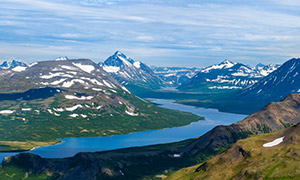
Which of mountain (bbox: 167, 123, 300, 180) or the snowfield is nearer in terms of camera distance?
mountain (bbox: 167, 123, 300, 180)

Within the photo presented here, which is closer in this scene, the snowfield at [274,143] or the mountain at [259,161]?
the mountain at [259,161]

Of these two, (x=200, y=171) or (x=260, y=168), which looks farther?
(x=200, y=171)

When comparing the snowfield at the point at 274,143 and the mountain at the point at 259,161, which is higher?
the snowfield at the point at 274,143

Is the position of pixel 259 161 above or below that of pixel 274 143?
below

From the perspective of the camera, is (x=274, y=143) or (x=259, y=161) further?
(x=274, y=143)

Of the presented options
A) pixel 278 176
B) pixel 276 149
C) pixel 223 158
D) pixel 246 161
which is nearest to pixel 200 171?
pixel 223 158

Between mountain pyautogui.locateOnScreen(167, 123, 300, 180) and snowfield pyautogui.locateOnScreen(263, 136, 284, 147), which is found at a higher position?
snowfield pyautogui.locateOnScreen(263, 136, 284, 147)

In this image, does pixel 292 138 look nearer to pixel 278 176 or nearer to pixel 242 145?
pixel 242 145

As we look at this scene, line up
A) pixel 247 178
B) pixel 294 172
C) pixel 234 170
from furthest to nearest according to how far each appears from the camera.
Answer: pixel 234 170 → pixel 247 178 → pixel 294 172
